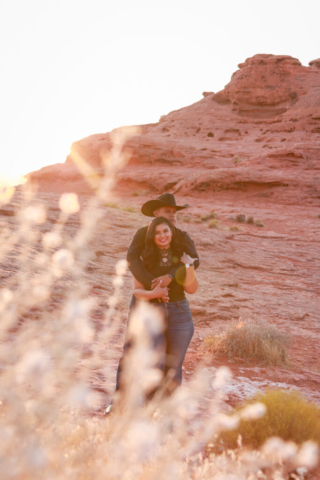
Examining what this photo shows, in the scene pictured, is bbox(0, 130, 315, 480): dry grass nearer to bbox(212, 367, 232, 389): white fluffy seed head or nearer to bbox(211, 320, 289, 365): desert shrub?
bbox(212, 367, 232, 389): white fluffy seed head

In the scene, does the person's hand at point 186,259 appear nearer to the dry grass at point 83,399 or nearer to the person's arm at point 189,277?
the person's arm at point 189,277

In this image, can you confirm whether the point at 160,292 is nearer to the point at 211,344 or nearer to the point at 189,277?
the point at 189,277

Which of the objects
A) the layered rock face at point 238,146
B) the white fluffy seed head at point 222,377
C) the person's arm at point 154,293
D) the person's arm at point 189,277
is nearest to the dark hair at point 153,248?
the person's arm at point 189,277

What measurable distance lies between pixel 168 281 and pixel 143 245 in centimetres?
43

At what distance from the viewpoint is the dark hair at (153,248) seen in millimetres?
2961

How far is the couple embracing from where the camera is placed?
283 centimetres

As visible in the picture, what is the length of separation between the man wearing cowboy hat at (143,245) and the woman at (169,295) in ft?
0.18

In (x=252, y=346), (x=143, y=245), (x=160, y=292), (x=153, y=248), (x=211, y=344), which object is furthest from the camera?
(x=211, y=344)

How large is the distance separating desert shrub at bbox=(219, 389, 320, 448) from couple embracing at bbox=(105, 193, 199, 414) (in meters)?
0.62

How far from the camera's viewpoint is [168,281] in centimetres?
282

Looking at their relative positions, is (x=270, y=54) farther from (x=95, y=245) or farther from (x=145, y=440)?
(x=145, y=440)

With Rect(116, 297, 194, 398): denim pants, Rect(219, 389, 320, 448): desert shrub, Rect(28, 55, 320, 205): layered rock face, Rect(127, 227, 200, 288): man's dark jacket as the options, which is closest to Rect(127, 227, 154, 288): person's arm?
Rect(127, 227, 200, 288): man's dark jacket

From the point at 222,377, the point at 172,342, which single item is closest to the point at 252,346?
the point at 222,377

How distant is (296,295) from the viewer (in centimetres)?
984
